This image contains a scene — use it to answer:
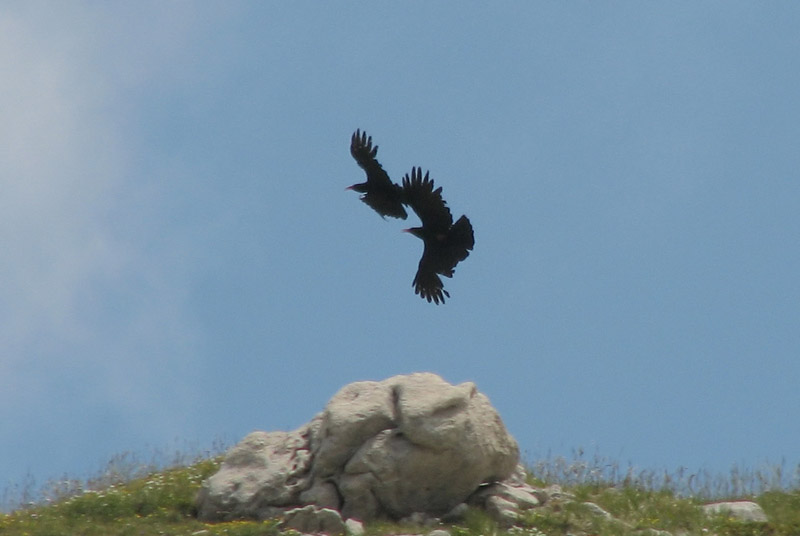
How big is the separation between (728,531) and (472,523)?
148 inches

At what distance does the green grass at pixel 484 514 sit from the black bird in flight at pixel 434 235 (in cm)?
371

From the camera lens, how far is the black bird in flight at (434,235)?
15844mm

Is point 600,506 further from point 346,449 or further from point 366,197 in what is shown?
point 366,197

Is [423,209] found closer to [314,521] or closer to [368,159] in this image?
[368,159]

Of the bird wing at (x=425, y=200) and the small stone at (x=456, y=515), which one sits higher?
the bird wing at (x=425, y=200)

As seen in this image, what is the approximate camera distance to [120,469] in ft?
73.2

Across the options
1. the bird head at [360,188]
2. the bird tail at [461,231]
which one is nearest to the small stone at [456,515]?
the bird tail at [461,231]

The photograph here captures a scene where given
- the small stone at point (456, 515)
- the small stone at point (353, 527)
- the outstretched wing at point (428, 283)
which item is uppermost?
the outstretched wing at point (428, 283)

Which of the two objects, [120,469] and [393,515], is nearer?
[393,515]

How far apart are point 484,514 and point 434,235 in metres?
4.84

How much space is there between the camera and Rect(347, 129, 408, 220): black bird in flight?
16.1 metres

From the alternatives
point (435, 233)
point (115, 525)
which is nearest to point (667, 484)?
point (435, 233)

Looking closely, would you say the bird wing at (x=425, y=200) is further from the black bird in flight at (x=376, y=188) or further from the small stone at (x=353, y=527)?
the small stone at (x=353, y=527)

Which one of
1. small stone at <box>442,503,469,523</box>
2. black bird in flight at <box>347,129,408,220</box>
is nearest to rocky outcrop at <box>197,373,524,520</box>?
small stone at <box>442,503,469,523</box>
